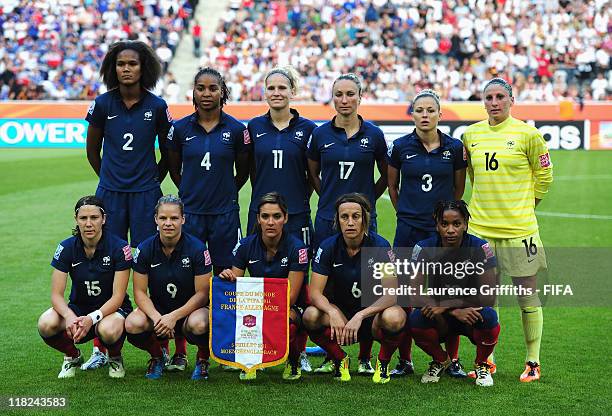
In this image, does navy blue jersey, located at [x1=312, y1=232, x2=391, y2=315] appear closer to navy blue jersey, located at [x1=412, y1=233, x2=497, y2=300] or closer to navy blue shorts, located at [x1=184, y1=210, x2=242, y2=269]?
navy blue jersey, located at [x1=412, y1=233, x2=497, y2=300]

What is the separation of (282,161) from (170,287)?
3.84ft

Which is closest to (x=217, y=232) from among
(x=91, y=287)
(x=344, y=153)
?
(x=91, y=287)

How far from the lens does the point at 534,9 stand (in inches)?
1129

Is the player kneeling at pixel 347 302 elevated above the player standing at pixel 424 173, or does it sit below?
below

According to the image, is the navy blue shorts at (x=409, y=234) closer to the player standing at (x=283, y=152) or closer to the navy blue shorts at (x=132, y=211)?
the player standing at (x=283, y=152)

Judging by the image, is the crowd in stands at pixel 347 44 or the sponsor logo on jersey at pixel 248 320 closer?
the sponsor logo on jersey at pixel 248 320

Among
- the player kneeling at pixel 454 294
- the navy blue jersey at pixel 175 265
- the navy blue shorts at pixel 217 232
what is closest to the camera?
the player kneeling at pixel 454 294

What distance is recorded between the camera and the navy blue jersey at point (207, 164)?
21.0ft

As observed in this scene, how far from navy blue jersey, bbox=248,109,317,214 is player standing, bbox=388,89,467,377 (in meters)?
0.68

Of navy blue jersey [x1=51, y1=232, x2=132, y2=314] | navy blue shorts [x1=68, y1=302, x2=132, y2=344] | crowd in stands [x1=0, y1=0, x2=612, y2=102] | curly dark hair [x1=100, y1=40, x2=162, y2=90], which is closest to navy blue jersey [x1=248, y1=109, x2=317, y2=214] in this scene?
curly dark hair [x1=100, y1=40, x2=162, y2=90]

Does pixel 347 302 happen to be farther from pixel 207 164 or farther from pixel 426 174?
pixel 207 164

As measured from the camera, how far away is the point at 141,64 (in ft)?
21.4

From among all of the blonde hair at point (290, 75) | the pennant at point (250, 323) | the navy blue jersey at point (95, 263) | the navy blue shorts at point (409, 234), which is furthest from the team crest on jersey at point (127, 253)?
the navy blue shorts at point (409, 234)

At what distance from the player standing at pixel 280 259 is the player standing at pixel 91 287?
781mm
